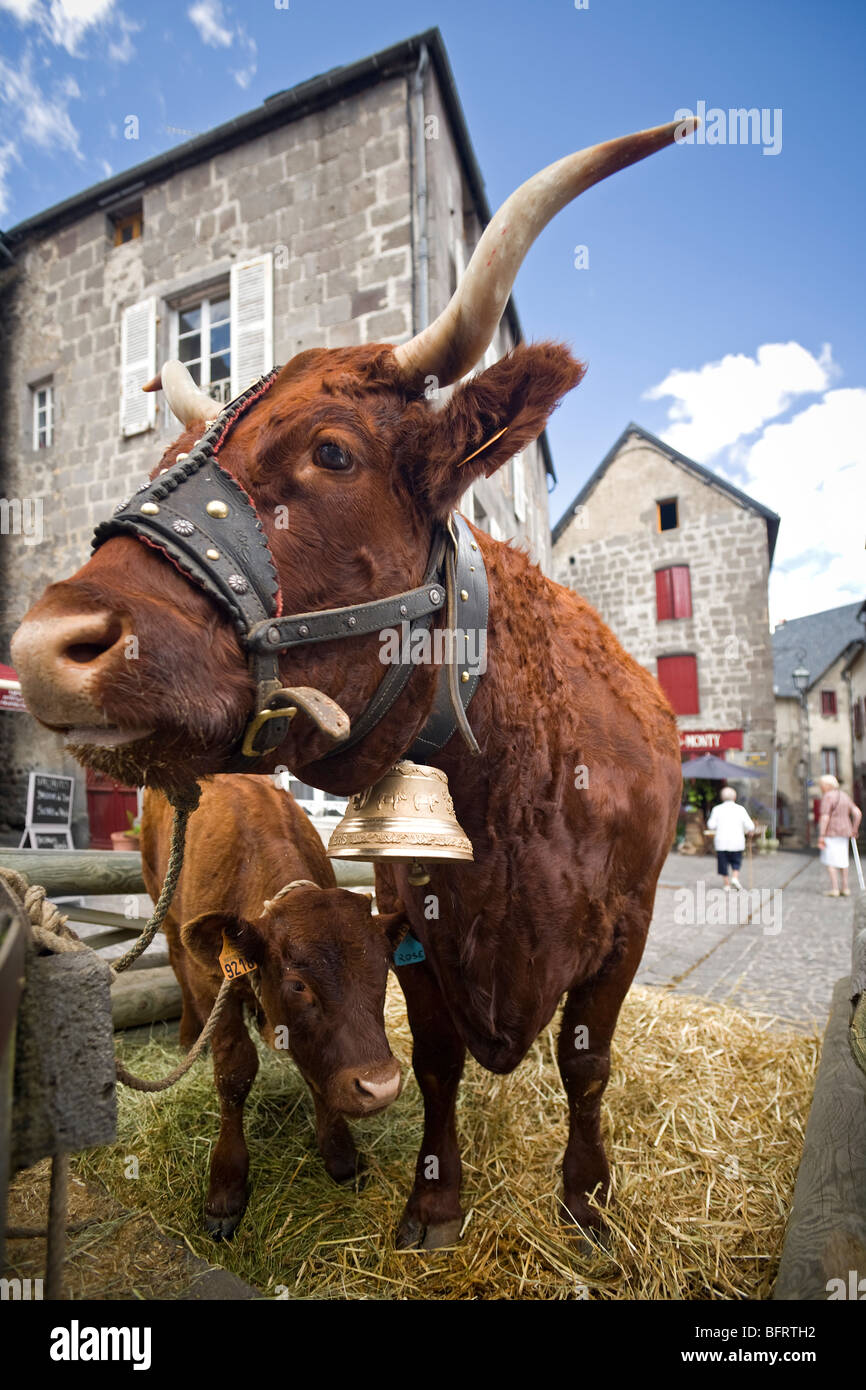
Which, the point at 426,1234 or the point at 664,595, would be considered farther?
the point at 664,595

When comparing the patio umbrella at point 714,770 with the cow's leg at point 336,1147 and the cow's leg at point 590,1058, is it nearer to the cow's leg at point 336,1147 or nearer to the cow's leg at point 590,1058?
the cow's leg at point 590,1058

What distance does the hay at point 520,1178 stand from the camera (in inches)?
83.7

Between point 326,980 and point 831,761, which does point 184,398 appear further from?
point 831,761

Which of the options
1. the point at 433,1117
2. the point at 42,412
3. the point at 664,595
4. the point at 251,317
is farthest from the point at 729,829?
the point at 664,595

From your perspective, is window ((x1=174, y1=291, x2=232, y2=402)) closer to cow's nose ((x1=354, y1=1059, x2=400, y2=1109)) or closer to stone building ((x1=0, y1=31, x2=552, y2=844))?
stone building ((x1=0, y1=31, x2=552, y2=844))

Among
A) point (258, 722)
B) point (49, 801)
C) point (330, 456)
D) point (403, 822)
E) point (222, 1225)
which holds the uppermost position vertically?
point (330, 456)

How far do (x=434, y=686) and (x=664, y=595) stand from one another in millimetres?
23381

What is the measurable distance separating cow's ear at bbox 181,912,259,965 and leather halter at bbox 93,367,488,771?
101 centimetres

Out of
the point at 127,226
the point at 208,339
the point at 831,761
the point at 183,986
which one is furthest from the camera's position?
the point at 831,761

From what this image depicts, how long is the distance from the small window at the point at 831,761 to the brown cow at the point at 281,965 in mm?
34172

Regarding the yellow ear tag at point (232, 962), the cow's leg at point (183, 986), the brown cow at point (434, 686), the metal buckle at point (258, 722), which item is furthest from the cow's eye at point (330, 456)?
the cow's leg at point (183, 986)

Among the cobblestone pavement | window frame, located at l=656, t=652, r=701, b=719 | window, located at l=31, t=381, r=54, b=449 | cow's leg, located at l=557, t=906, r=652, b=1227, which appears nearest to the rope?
cow's leg, located at l=557, t=906, r=652, b=1227

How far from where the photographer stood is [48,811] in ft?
34.4

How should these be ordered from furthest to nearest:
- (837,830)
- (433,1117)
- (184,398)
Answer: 1. (837,830)
2. (433,1117)
3. (184,398)
